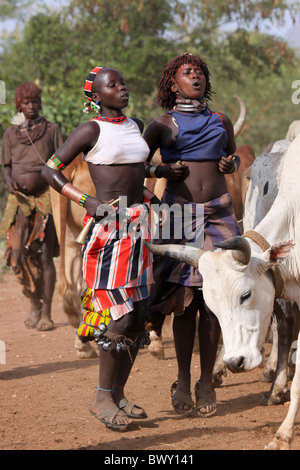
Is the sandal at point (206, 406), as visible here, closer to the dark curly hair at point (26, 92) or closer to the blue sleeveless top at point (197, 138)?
the blue sleeveless top at point (197, 138)

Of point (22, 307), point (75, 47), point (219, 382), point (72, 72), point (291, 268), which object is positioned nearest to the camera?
point (291, 268)

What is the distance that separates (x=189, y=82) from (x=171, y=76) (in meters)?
0.20

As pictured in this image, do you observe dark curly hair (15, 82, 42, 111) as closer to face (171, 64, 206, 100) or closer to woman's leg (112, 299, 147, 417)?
face (171, 64, 206, 100)

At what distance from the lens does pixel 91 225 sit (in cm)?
443

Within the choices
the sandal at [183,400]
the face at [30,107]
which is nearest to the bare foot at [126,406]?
the sandal at [183,400]

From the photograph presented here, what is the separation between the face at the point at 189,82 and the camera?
188 inches

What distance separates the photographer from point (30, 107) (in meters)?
7.62

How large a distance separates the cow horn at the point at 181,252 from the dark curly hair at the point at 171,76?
3.98ft

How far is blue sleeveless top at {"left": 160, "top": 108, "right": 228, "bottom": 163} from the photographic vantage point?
4.73 metres

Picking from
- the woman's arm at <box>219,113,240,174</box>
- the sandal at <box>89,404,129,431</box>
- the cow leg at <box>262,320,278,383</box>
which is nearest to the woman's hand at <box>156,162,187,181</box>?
the woman's arm at <box>219,113,240,174</box>

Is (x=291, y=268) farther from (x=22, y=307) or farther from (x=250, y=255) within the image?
(x=22, y=307)

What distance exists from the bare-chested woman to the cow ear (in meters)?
4.07

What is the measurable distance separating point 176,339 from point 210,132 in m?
1.32
